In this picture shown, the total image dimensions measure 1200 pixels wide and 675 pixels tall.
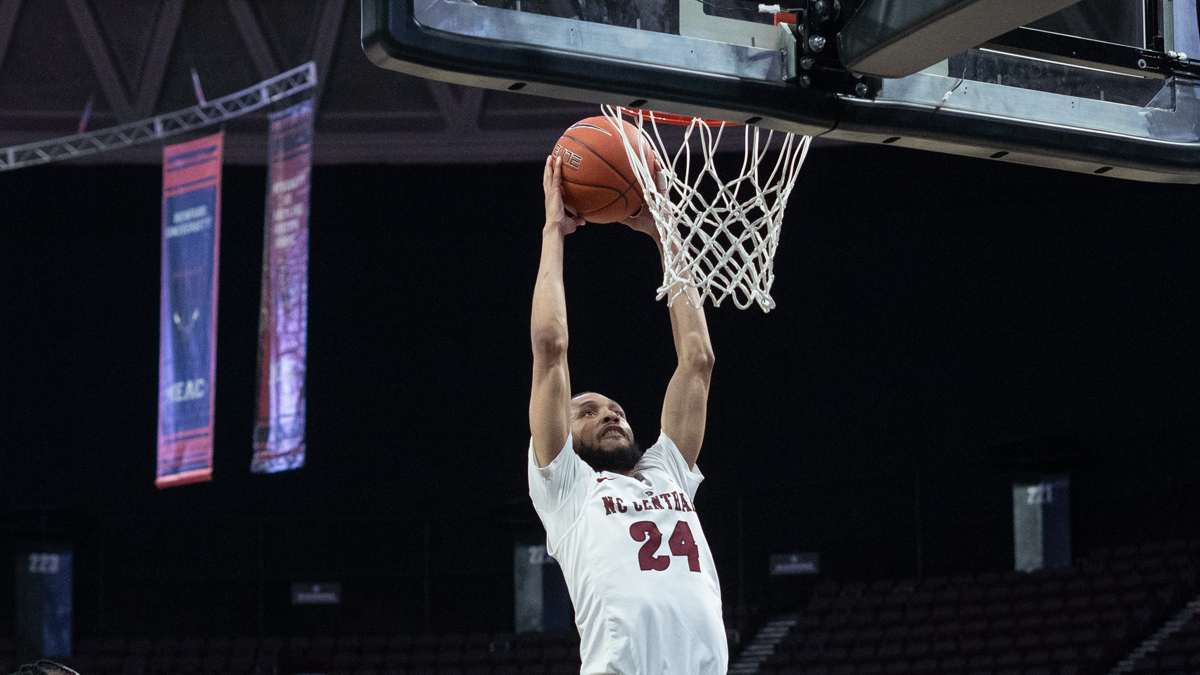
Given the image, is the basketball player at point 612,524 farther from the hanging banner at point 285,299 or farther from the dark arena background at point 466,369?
the dark arena background at point 466,369

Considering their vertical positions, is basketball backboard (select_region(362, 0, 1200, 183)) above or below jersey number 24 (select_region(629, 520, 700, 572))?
above

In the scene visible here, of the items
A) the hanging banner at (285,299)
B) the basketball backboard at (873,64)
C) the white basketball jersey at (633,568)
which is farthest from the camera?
the hanging banner at (285,299)

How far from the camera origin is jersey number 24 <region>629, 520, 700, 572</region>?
361 cm

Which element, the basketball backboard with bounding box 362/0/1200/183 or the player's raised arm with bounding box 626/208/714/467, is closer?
the basketball backboard with bounding box 362/0/1200/183

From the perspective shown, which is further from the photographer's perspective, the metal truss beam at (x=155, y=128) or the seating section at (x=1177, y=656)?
the metal truss beam at (x=155, y=128)

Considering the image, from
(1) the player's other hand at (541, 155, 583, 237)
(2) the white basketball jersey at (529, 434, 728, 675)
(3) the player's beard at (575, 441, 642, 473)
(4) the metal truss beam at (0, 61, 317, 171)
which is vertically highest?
(4) the metal truss beam at (0, 61, 317, 171)

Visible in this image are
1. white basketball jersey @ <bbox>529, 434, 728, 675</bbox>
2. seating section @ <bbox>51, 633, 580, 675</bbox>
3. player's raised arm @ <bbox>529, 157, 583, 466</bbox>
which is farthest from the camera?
seating section @ <bbox>51, 633, 580, 675</bbox>

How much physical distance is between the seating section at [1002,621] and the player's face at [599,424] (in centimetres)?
760

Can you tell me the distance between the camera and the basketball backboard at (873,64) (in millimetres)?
3145

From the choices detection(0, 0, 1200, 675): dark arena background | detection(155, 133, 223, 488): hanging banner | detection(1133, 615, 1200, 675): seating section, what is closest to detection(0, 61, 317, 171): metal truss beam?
detection(0, 0, 1200, 675): dark arena background

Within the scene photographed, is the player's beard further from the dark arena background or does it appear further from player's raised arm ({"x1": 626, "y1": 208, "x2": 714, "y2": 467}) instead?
the dark arena background

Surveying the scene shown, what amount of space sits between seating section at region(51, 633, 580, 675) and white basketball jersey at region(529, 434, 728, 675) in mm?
10215

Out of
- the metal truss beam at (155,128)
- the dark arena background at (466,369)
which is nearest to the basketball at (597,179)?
the metal truss beam at (155,128)

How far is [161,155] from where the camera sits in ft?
50.3
